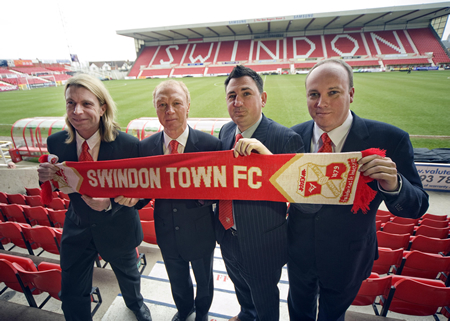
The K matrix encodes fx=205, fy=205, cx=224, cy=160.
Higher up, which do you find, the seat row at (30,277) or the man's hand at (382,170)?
the man's hand at (382,170)

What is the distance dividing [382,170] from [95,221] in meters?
2.63

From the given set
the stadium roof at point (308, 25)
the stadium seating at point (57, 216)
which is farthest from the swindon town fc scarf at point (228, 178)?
the stadium roof at point (308, 25)

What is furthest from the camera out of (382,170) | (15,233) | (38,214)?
(38,214)

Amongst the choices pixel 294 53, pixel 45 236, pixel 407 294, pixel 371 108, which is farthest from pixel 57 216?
pixel 294 53

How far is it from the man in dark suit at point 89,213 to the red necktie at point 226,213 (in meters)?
1.09

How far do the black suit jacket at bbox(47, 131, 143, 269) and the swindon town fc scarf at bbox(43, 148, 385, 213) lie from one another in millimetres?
138

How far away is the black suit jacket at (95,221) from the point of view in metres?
2.15

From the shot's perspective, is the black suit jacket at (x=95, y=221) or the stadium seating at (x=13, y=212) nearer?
the black suit jacket at (x=95, y=221)

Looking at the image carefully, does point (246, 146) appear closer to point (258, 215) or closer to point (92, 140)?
point (258, 215)

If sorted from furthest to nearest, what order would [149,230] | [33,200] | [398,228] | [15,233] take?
[33,200] < [398,228] < [149,230] < [15,233]

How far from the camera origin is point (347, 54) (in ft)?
132

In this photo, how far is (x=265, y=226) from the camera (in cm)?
186

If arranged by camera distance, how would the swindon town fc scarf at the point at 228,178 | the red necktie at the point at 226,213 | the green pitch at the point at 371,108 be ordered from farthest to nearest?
the green pitch at the point at 371,108 < the red necktie at the point at 226,213 < the swindon town fc scarf at the point at 228,178

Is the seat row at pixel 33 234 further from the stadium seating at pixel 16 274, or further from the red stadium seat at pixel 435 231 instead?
the red stadium seat at pixel 435 231
